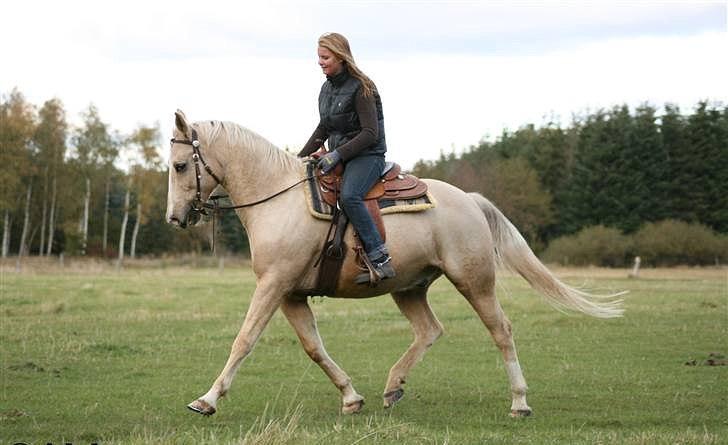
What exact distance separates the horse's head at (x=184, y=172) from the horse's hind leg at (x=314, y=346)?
148 cm

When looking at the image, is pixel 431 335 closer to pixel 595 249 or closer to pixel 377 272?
pixel 377 272

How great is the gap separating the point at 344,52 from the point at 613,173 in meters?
58.2

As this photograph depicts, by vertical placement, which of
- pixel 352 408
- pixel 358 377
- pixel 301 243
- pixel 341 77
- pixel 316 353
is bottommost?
pixel 358 377

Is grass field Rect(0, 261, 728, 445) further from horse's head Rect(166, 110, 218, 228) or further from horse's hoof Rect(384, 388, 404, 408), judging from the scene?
horse's head Rect(166, 110, 218, 228)

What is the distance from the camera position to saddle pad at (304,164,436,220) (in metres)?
8.68

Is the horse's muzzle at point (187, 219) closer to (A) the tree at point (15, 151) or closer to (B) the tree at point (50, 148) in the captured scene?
(A) the tree at point (15, 151)

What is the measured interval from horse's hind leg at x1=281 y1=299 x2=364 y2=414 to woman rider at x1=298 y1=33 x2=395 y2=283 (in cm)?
84

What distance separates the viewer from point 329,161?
8773 millimetres

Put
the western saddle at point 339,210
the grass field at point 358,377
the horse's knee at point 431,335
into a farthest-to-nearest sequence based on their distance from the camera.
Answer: the horse's knee at point 431,335
the western saddle at point 339,210
the grass field at point 358,377

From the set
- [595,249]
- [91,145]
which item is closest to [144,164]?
[91,145]

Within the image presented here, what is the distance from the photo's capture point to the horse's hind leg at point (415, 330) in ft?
31.6

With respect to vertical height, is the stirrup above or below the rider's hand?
below

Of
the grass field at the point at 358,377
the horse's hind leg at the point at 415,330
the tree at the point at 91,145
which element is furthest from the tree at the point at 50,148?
the horse's hind leg at the point at 415,330

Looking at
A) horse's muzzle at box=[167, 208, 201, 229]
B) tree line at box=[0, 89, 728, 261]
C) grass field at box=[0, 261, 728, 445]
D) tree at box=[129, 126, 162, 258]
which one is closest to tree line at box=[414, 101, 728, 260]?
tree line at box=[0, 89, 728, 261]
